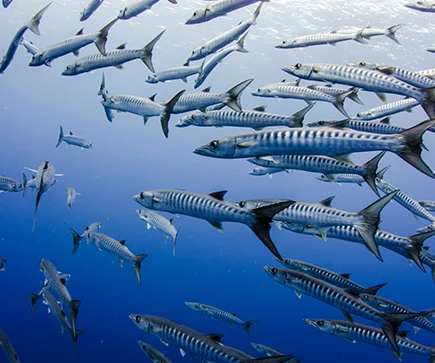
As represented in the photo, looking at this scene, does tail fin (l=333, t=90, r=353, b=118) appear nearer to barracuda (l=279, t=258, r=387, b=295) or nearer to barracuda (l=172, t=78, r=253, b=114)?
barracuda (l=172, t=78, r=253, b=114)

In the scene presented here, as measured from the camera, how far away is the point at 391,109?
581cm

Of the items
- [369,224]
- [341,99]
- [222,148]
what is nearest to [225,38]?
[341,99]

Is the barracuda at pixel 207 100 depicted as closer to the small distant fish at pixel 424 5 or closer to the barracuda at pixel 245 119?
the barracuda at pixel 245 119

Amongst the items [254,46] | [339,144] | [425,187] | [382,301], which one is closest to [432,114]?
[339,144]

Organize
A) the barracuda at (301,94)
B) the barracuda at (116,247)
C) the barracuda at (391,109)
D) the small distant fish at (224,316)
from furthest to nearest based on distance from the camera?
the small distant fish at (224,316), the barracuda at (116,247), the barracuda at (301,94), the barracuda at (391,109)

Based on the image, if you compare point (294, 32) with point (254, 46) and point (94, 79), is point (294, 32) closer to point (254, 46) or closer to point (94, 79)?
point (254, 46)

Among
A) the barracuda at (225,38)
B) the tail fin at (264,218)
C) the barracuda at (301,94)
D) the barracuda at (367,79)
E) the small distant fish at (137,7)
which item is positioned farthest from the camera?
the barracuda at (225,38)

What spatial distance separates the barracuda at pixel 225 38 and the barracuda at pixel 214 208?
2.88 metres

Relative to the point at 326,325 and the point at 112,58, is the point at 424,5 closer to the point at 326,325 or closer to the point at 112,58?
the point at 112,58

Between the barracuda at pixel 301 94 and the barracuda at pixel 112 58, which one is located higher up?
the barracuda at pixel 112 58

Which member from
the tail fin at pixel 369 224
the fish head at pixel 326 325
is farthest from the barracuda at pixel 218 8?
the fish head at pixel 326 325

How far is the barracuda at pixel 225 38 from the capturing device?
5.81 m

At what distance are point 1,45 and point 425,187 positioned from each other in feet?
160

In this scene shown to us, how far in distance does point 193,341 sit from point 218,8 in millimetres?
4421
